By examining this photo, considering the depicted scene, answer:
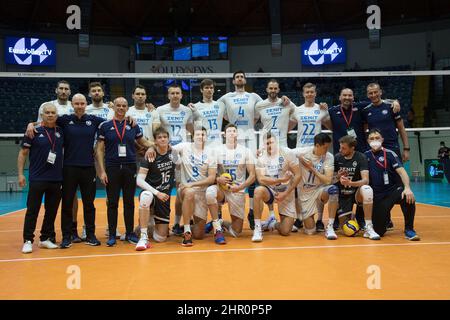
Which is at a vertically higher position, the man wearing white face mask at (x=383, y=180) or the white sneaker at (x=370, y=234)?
the man wearing white face mask at (x=383, y=180)

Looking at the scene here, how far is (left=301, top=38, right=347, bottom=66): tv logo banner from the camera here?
23.6 meters

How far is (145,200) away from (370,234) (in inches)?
118

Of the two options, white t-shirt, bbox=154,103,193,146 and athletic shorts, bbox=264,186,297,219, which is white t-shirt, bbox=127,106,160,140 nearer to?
white t-shirt, bbox=154,103,193,146

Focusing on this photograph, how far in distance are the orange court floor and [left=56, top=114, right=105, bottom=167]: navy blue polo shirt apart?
3.67 feet

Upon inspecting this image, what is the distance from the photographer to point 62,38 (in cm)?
2330

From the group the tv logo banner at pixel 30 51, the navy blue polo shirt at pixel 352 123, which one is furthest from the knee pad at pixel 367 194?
the tv logo banner at pixel 30 51

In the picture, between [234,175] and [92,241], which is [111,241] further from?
[234,175]

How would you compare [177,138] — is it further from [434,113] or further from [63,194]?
[434,113]

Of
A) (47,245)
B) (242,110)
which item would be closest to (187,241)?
(47,245)

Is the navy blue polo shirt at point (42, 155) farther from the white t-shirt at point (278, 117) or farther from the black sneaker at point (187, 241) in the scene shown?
the white t-shirt at point (278, 117)

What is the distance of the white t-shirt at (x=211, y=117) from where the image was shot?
7.07 m

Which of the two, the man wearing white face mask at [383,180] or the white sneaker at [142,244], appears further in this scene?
the man wearing white face mask at [383,180]

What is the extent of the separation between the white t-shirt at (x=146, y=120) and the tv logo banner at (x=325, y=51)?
18.5m
